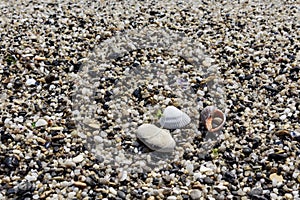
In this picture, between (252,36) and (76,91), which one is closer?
(76,91)

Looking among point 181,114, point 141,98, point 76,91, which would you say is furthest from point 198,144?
point 76,91

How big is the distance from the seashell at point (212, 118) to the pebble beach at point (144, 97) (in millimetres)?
63

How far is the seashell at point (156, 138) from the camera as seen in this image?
3982 millimetres

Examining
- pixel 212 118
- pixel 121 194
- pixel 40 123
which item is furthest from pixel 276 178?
pixel 40 123

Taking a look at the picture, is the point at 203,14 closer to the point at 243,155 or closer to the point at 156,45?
the point at 156,45

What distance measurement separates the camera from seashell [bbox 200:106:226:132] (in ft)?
13.9

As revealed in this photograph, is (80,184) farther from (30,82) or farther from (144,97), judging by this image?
(30,82)

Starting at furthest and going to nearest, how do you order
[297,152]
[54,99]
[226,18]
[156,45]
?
1. [226,18]
2. [156,45]
3. [54,99]
4. [297,152]

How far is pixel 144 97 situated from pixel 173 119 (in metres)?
0.50

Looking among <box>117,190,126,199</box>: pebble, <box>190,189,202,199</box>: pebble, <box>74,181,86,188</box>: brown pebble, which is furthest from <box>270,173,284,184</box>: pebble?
<box>74,181,86,188</box>: brown pebble

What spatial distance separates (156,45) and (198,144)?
1695 mm

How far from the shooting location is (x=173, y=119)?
4.23m

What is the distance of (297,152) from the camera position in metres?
4.01

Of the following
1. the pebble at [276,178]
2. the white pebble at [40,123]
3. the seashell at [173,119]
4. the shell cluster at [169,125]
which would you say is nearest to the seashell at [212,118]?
the shell cluster at [169,125]
